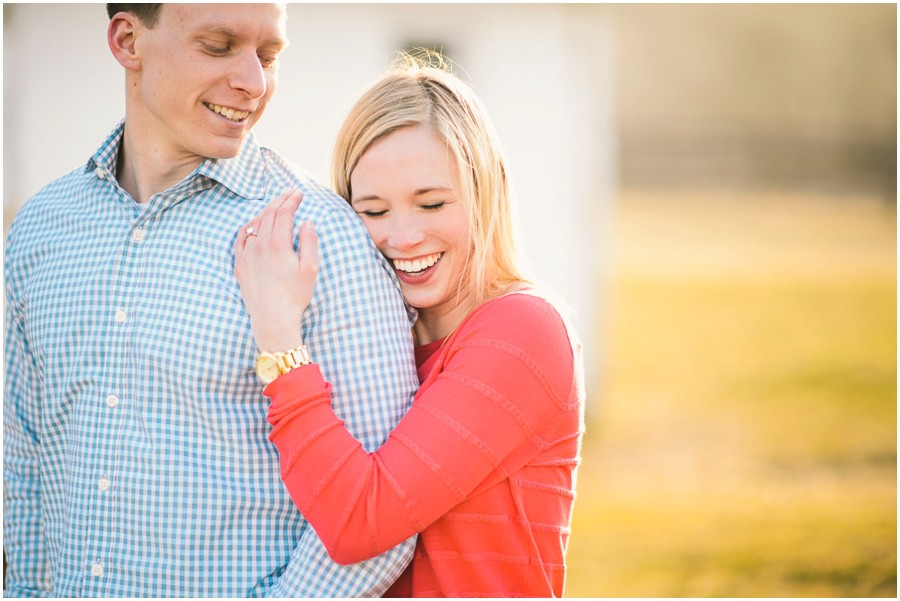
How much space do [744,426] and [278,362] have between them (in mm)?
8890

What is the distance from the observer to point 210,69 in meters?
2.41

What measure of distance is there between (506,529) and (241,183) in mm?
1053

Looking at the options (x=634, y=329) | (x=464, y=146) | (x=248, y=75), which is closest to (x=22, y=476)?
(x=248, y=75)

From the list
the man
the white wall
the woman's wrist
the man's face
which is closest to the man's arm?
the man

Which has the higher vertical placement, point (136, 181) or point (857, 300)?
point (136, 181)

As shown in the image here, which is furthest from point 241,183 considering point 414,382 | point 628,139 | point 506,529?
point 628,139

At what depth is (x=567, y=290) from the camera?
9.21 m

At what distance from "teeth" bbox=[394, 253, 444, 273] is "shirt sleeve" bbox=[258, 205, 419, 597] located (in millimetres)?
152

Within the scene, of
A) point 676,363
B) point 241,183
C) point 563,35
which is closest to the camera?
point 241,183

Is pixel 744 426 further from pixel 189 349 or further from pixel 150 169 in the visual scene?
pixel 189 349

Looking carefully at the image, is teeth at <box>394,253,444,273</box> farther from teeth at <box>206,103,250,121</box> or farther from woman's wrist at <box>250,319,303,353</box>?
teeth at <box>206,103,250,121</box>

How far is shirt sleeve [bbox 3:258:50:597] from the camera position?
267 centimetres

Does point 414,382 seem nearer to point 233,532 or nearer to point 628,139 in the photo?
point 233,532

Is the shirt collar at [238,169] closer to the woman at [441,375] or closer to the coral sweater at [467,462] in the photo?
the woman at [441,375]
